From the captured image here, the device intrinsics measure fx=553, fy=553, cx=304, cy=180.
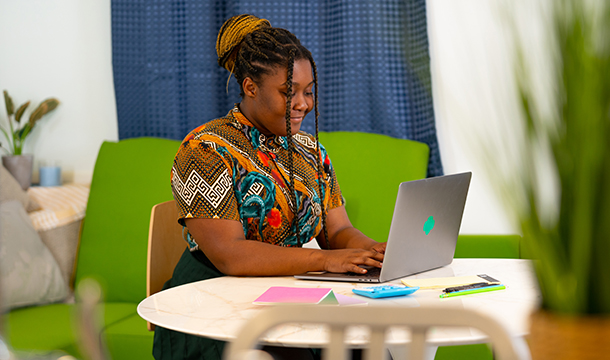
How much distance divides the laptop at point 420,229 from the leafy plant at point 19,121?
1900mm

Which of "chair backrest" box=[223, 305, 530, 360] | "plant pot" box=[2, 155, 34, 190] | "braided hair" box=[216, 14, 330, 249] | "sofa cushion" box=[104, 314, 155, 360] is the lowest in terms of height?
"sofa cushion" box=[104, 314, 155, 360]

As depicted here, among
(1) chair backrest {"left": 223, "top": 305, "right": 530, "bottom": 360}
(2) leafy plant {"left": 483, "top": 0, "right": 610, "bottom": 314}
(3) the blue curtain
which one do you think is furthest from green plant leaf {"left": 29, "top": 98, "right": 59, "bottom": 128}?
(2) leafy plant {"left": 483, "top": 0, "right": 610, "bottom": 314}

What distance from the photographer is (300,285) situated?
3.75 feet

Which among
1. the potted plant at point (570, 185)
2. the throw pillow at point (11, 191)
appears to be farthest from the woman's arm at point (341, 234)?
the throw pillow at point (11, 191)

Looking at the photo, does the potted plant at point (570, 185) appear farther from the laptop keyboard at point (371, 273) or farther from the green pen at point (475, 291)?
the laptop keyboard at point (371, 273)

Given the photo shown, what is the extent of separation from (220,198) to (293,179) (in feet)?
0.82

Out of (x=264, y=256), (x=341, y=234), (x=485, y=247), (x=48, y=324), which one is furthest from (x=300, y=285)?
(x=48, y=324)

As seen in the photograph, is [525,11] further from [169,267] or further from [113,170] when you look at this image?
[113,170]

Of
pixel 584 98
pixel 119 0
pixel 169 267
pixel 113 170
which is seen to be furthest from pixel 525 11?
pixel 119 0

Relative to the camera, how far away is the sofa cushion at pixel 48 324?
1.71 meters

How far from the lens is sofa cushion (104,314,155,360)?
175 centimetres

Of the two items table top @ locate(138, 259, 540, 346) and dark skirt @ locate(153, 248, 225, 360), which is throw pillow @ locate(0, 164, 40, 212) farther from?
table top @ locate(138, 259, 540, 346)

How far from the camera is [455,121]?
42 cm

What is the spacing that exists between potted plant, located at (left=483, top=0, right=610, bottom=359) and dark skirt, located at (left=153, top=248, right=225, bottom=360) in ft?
2.95
